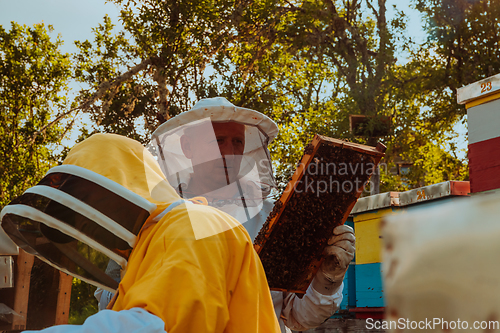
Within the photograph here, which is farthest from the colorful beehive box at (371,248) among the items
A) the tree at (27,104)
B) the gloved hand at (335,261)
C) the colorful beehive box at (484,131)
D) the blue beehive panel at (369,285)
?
the tree at (27,104)

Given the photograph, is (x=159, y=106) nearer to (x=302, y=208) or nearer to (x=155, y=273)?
(x=302, y=208)

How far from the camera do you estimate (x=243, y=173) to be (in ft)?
8.33

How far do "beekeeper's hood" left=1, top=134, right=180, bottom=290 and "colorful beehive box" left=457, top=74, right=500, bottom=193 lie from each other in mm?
3370

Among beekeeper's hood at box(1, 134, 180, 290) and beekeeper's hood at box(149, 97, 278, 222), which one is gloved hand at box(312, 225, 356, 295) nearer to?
beekeeper's hood at box(149, 97, 278, 222)

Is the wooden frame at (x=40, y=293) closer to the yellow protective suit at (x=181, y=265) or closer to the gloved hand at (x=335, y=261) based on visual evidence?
the gloved hand at (x=335, y=261)

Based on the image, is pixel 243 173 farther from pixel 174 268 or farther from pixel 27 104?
pixel 27 104

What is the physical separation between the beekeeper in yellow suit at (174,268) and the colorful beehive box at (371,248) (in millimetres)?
4037

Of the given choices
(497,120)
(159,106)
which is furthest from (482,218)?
(159,106)

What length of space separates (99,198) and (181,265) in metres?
0.35

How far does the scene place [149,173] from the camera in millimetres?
1135

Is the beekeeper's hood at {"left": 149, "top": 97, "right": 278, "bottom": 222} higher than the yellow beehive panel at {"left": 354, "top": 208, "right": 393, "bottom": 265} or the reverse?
higher

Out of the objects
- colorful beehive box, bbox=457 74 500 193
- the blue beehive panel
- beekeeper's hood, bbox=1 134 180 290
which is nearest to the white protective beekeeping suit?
beekeeper's hood, bbox=1 134 180 290

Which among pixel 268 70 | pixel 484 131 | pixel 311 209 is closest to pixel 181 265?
pixel 311 209

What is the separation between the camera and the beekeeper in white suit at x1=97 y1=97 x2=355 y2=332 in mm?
2062
